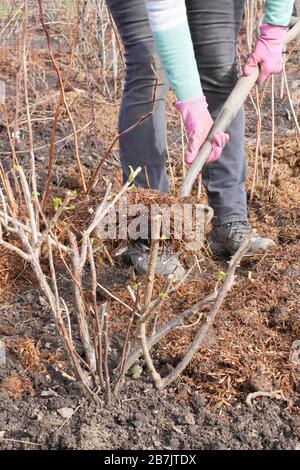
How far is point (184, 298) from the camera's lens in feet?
8.85

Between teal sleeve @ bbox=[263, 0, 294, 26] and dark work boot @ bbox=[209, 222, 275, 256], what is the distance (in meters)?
0.75

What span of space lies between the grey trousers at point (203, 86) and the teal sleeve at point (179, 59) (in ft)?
0.82

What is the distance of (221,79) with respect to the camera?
2.84 metres

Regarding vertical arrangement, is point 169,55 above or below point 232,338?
above

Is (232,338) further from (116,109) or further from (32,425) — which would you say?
(116,109)

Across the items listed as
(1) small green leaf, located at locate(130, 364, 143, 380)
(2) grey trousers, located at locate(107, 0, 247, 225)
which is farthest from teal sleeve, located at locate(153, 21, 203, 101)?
(1) small green leaf, located at locate(130, 364, 143, 380)

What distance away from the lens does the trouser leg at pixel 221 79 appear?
2738mm

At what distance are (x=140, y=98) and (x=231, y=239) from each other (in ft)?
2.04

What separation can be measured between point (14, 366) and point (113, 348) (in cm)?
29

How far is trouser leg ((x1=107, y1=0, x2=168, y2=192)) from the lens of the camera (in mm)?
2703

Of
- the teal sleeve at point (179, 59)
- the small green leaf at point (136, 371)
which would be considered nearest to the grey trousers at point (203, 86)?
the teal sleeve at point (179, 59)

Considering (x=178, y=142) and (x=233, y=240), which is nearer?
(x=233, y=240)
